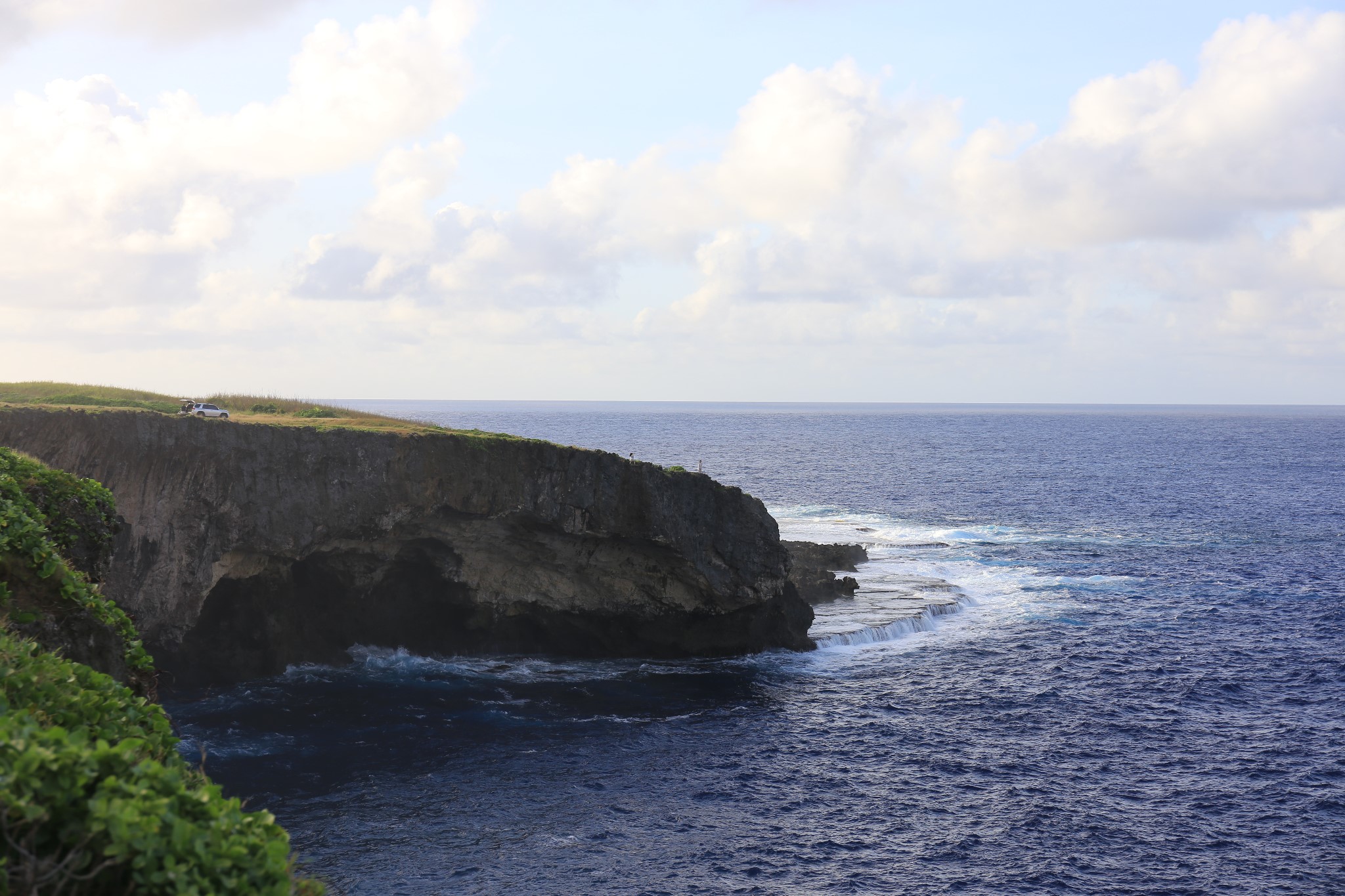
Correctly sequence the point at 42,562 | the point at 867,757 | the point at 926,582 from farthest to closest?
the point at 926,582 < the point at 867,757 < the point at 42,562

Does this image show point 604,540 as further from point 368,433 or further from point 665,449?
point 665,449

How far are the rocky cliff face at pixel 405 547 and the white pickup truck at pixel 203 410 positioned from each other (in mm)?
4068

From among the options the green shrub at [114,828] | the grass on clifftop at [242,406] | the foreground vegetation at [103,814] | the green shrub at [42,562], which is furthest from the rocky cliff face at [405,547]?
the green shrub at [114,828]

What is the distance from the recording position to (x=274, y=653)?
144 feet

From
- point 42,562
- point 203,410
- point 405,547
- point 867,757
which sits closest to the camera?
point 42,562

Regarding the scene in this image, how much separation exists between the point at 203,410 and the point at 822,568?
1504 inches

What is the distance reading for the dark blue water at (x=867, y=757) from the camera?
27266 mm

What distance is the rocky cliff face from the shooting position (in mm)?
40719

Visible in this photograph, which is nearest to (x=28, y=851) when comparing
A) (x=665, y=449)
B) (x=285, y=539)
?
(x=285, y=539)

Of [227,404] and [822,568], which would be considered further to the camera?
[822,568]

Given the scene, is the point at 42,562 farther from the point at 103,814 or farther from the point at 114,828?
the point at 114,828

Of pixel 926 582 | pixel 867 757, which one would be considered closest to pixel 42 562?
pixel 867 757

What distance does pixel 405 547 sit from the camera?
151 feet

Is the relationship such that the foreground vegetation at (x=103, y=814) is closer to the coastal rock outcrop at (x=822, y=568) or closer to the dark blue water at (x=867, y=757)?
the dark blue water at (x=867, y=757)
